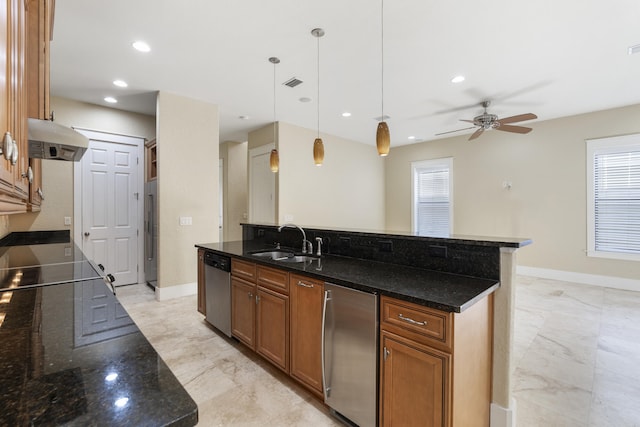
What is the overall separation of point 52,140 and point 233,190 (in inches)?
222

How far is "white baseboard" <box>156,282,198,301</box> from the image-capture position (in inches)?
162

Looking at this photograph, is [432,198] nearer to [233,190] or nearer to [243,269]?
[233,190]

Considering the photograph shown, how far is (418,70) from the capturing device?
3514mm

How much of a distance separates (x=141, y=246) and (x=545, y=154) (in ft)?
24.7

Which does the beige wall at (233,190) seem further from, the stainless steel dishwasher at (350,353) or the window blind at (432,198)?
the stainless steel dishwasher at (350,353)

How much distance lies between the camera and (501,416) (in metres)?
1.70

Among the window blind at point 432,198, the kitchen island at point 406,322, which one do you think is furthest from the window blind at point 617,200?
the kitchen island at point 406,322

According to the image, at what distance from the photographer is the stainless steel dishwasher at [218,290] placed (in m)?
2.82

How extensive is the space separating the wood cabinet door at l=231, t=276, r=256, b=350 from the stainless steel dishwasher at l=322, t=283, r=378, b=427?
0.88 metres

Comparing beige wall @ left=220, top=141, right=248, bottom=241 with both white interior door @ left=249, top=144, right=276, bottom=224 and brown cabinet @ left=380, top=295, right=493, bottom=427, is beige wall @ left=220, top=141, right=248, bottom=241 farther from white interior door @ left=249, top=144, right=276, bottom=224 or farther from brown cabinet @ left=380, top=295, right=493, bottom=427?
brown cabinet @ left=380, top=295, right=493, bottom=427

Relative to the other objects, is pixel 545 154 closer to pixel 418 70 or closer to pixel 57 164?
pixel 418 70

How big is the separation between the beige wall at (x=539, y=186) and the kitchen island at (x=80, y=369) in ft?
21.8


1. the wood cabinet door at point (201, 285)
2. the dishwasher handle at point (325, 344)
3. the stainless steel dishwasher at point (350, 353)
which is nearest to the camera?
the stainless steel dishwasher at point (350, 353)

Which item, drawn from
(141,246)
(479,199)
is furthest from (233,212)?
(479,199)
